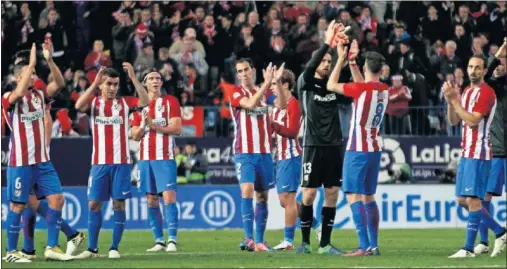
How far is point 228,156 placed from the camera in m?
25.1

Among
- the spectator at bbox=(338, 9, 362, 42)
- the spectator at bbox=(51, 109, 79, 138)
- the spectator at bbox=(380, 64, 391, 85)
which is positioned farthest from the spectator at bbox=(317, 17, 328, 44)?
→ the spectator at bbox=(51, 109, 79, 138)

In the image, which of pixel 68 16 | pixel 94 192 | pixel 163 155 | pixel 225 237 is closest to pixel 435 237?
pixel 225 237

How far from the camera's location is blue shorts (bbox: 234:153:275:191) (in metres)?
18.0

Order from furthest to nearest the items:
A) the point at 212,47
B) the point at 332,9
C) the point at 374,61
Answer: the point at 332,9 < the point at 212,47 < the point at 374,61

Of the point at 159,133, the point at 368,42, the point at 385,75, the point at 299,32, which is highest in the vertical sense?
the point at 299,32

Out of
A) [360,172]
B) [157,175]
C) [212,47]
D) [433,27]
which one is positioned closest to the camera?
[360,172]

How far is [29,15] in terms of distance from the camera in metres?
27.0

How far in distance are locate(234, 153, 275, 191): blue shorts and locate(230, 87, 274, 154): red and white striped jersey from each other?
78 millimetres

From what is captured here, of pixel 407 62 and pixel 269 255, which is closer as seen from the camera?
pixel 269 255

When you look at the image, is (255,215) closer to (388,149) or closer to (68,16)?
(388,149)

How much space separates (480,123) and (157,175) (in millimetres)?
4840

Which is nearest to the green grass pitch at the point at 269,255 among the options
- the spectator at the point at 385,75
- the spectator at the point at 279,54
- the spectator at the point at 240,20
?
the spectator at the point at 385,75

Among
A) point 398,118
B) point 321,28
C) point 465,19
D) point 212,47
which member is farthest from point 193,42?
point 465,19

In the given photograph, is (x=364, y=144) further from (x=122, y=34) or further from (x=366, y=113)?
(x=122, y=34)
